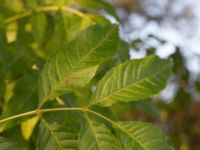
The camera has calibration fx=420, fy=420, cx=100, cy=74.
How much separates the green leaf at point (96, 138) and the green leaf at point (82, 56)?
2.4 inches

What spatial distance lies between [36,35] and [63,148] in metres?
0.45

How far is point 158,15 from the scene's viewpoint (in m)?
8.02

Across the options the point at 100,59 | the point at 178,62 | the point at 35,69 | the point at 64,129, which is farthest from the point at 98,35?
the point at 178,62

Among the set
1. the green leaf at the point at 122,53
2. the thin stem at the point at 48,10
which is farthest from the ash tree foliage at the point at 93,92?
the thin stem at the point at 48,10

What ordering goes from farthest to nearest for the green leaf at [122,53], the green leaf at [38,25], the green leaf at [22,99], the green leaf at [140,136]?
the green leaf at [38,25]
the green leaf at [122,53]
the green leaf at [22,99]
the green leaf at [140,136]

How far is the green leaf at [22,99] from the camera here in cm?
65

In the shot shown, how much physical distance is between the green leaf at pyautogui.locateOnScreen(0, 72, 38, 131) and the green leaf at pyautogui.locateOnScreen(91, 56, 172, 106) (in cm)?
16

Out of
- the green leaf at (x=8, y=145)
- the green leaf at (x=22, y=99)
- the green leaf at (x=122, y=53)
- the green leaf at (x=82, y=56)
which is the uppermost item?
the green leaf at (x=82, y=56)

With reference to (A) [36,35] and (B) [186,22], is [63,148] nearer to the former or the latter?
(A) [36,35]

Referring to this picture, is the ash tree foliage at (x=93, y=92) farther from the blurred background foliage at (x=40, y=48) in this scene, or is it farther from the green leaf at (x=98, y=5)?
the green leaf at (x=98, y=5)

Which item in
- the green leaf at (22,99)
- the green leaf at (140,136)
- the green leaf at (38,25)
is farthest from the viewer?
the green leaf at (38,25)

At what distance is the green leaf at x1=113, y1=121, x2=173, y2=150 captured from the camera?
0.53m

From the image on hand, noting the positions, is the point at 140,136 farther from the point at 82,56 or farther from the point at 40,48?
the point at 40,48

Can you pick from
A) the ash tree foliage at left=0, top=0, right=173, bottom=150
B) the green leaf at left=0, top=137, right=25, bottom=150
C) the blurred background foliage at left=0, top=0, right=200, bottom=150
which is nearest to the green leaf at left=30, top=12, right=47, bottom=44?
the blurred background foliage at left=0, top=0, right=200, bottom=150
